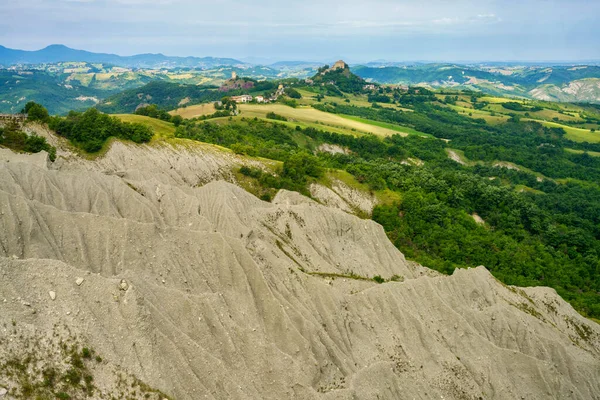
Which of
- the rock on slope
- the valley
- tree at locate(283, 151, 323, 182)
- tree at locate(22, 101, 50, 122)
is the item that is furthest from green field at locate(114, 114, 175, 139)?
the rock on slope

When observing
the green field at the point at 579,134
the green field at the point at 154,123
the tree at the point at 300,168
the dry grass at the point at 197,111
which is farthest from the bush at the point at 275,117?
the green field at the point at 579,134

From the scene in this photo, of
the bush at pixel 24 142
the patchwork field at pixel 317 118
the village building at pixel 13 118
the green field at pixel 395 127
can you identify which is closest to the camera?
the bush at pixel 24 142

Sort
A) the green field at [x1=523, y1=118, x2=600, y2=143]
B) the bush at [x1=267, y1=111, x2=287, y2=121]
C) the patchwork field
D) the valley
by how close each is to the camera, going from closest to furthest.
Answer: the valley, the bush at [x1=267, y1=111, x2=287, y2=121], the patchwork field, the green field at [x1=523, y1=118, x2=600, y2=143]

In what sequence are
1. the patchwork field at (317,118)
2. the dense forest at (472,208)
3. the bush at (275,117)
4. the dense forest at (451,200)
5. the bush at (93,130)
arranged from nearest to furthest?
A: 1. the dense forest at (472,208)
2. the dense forest at (451,200)
3. the bush at (93,130)
4. the bush at (275,117)
5. the patchwork field at (317,118)

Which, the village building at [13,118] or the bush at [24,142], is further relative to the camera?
the village building at [13,118]

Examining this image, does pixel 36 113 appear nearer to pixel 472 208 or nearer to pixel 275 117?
pixel 275 117

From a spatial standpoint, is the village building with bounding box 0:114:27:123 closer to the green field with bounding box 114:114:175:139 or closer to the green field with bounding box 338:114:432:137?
the green field with bounding box 114:114:175:139

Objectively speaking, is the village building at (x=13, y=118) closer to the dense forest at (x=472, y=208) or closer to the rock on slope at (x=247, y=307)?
the rock on slope at (x=247, y=307)

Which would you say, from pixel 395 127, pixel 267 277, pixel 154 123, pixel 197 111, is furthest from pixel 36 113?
pixel 395 127

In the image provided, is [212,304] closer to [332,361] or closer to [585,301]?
[332,361]
